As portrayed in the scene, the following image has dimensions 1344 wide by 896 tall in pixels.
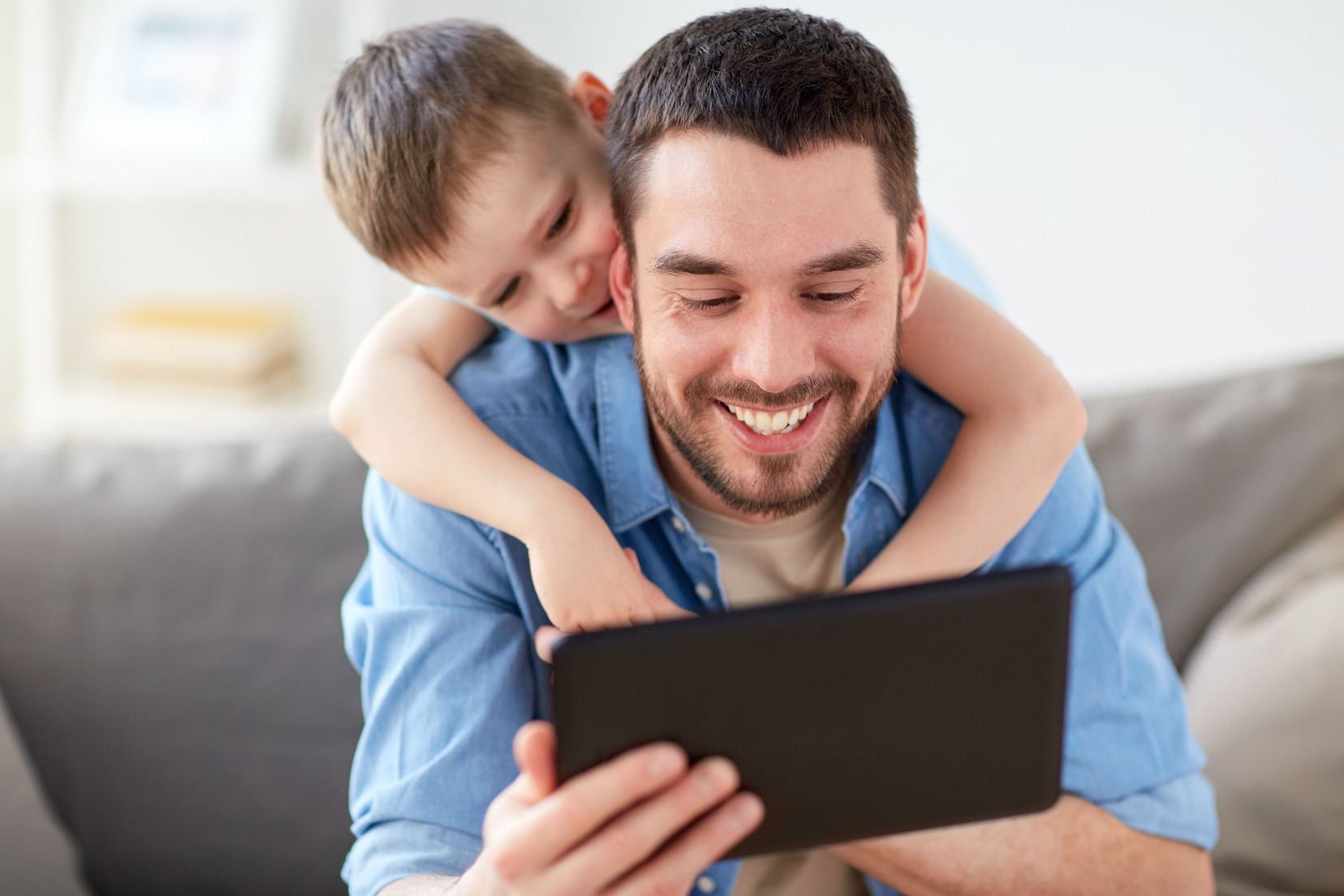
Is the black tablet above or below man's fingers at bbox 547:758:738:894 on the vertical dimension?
above

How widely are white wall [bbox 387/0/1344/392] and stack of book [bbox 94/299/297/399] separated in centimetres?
117

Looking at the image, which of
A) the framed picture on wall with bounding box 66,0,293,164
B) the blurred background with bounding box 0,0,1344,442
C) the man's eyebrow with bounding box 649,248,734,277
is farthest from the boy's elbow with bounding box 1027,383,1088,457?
the framed picture on wall with bounding box 66,0,293,164

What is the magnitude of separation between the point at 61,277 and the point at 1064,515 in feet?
8.09

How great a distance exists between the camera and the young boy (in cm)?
105

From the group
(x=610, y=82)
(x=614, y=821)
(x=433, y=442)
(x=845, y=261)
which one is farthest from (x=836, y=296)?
(x=610, y=82)

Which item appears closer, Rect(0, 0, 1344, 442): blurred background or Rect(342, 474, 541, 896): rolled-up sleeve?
Rect(342, 474, 541, 896): rolled-up sleeve

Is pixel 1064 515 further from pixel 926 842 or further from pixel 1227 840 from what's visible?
pixel 1227 840

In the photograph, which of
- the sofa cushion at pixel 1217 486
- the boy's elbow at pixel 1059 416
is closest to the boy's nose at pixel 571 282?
the boy's elbow at pixel 1059 416

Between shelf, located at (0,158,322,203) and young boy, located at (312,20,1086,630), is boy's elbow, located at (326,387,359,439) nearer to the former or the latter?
young boy, located at (312,20,1086,630)

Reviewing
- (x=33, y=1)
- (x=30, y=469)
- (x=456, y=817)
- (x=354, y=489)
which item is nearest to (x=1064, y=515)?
(x=456, y=817)

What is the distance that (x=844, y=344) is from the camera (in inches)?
39.7

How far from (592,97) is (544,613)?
0.51 metres

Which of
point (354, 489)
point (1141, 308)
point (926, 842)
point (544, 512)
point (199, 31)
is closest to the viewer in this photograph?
point (544, 512)

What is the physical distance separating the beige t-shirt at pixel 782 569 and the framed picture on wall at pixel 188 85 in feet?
5.45
